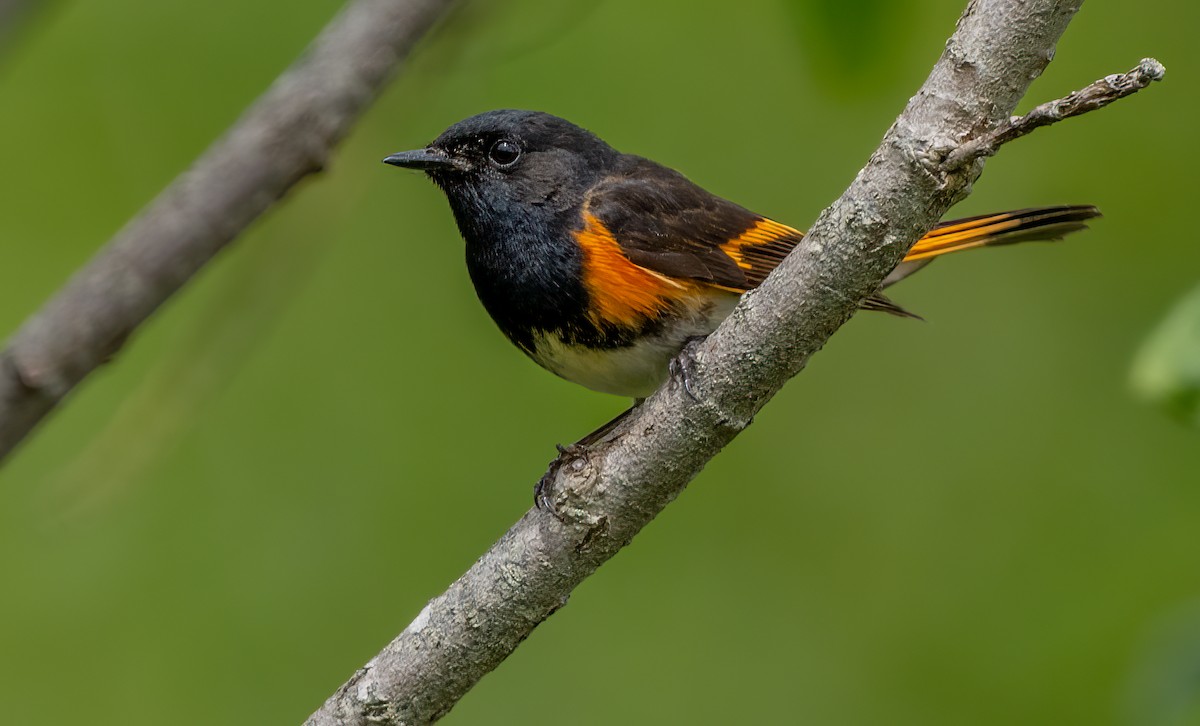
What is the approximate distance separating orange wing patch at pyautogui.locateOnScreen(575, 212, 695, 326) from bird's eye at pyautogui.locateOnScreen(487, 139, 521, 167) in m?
0.47

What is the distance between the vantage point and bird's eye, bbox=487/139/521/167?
3420 mm

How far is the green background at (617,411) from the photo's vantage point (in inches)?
172

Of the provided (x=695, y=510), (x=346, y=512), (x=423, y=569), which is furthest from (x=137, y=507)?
(x=695, y=510)

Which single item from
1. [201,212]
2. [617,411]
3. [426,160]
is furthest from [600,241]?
[201,212]

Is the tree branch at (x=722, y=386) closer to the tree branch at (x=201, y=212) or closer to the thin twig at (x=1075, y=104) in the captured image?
the thin twig at (x=1075, y=104)

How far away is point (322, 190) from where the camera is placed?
283cm

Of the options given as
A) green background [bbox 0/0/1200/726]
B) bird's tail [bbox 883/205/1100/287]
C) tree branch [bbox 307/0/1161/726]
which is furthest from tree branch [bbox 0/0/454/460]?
green background [bbox 0/0/1200/726]

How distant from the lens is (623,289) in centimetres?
302

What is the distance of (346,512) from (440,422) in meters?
0.45

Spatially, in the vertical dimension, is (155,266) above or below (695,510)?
below

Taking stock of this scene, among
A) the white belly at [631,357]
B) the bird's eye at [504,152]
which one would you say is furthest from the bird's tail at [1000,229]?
the bird's eye at [504,152]

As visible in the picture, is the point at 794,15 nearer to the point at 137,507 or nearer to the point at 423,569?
the point at 423,569

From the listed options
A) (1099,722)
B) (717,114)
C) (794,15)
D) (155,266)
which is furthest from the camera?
(717,114)

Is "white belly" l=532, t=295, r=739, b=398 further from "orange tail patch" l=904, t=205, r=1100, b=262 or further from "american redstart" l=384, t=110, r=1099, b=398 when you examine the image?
"orange tail patch" l=904, t=205, r=1100, b=262
